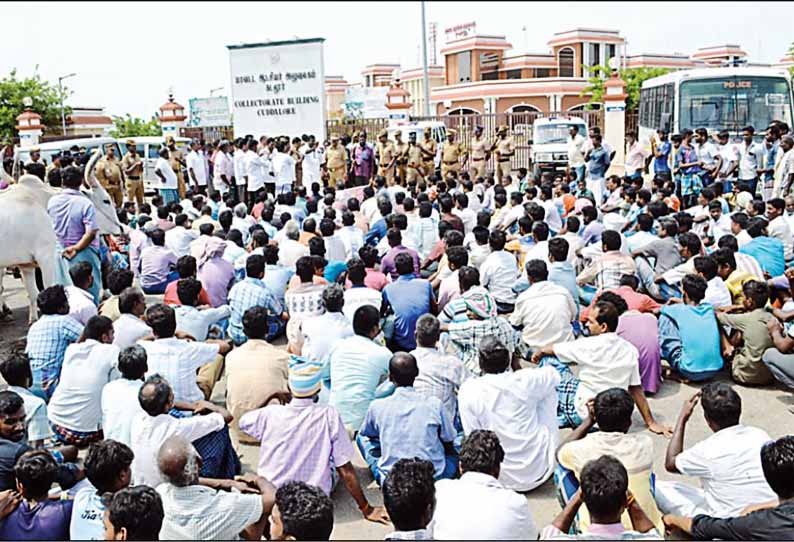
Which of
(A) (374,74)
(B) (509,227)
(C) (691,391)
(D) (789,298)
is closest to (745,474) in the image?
(C) (691,391)

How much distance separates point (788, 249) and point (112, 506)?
702cm

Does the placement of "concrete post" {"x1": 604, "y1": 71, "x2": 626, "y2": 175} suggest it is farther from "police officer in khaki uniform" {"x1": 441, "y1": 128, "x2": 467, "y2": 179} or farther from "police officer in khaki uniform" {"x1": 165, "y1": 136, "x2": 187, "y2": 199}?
"police officer in khaki uniform" {"x1": 165, "y1": 136, "x2": 187, "y2": 199}

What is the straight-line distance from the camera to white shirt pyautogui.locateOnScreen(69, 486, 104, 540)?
3043 mm

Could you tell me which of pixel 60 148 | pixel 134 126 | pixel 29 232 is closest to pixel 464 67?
pixel 134 126

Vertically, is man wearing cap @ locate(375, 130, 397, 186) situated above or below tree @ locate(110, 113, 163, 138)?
below

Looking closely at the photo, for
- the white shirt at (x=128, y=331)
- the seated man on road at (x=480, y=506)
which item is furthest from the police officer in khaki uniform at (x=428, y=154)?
the seated man on road at (x=480, y=506)

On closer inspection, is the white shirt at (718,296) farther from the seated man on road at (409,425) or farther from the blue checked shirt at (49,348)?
the blue checked shirt at (49,348)

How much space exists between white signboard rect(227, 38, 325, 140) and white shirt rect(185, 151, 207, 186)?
9.51 ft

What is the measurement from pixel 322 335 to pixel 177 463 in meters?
2.23

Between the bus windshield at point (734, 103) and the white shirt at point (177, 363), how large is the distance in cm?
1283

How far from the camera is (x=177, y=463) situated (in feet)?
9.77

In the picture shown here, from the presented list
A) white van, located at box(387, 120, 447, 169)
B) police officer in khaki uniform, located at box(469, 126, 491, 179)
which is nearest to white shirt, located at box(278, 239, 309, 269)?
police officer in khaki uniform, located at box(469, 126, 491, 179)

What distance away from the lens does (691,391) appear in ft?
18.6

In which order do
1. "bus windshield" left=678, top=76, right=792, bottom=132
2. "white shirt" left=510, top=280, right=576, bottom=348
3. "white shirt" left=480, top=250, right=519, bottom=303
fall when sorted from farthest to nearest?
"bus windshield" left=678, top=76, right=792, bottom=132
"white shirt" left=480, top=250, right=519, bottom=303
"white shirt" left=510, top=280, right=576, bottom=348
